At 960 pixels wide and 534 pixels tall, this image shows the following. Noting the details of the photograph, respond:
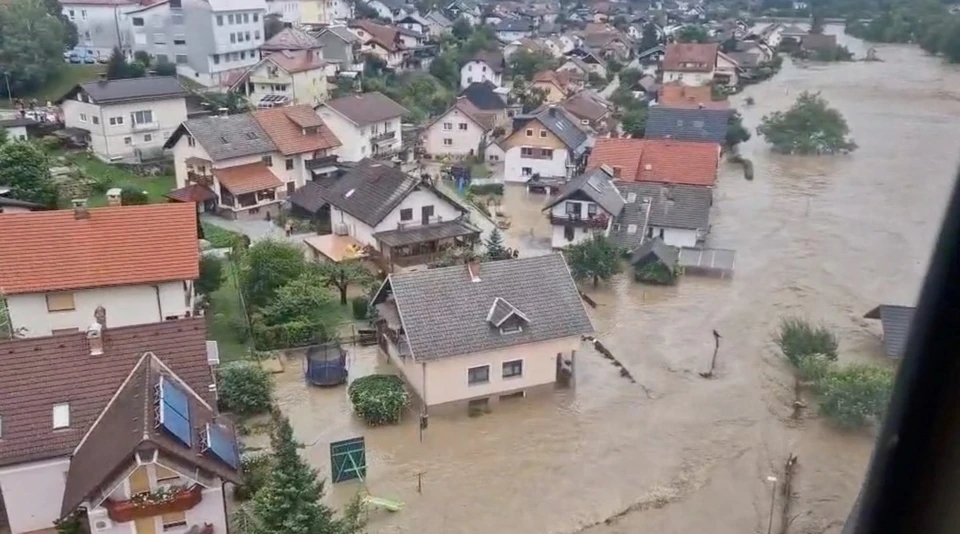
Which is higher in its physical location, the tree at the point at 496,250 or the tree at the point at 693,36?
the tree at the point at 693,36

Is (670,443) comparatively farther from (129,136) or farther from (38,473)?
(129,136)

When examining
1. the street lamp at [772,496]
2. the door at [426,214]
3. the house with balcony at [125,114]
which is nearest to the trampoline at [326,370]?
the door at [426,214]

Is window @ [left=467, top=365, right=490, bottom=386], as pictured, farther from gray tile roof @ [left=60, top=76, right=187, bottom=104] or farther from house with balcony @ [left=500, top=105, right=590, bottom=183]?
gray tile roof @ [left=60, top=76, right=187, bottom=104]

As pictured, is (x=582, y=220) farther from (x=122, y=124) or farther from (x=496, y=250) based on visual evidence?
(x=122, y=124)

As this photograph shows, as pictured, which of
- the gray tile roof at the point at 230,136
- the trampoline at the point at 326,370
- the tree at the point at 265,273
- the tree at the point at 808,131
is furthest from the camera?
the tree at the point at 808,131

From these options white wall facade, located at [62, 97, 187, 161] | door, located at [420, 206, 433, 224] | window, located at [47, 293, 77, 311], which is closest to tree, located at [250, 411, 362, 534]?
window, located at [47, 293, 77, 311]

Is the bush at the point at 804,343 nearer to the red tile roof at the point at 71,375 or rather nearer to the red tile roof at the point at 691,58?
the red tile roof at the point at 71,375

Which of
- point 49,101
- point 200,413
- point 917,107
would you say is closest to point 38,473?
point 200,413
